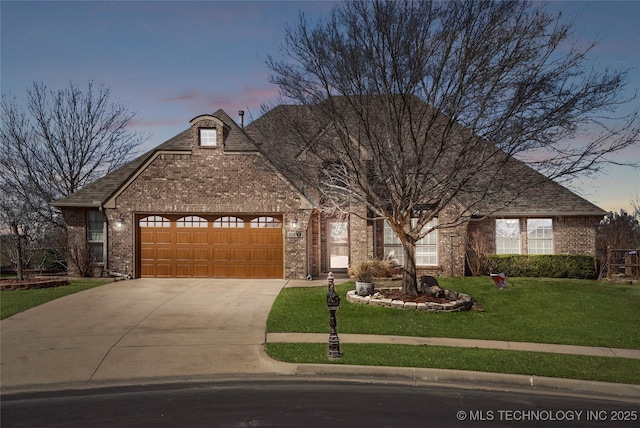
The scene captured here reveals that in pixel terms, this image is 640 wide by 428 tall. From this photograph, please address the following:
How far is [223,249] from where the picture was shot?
19938 millimetres

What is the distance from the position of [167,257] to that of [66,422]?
46.2 ft

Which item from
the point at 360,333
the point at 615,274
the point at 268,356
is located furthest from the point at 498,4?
the point at 615,274

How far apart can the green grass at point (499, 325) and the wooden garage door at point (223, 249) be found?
3.32 m

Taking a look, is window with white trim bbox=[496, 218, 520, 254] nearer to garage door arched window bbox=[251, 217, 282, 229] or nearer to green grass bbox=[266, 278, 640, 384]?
green grass bbox=[266, 278, 640, 384]

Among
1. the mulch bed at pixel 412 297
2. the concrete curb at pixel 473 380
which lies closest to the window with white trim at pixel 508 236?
the mulch bed at pixel 412 297

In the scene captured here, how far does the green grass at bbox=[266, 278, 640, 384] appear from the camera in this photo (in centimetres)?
859

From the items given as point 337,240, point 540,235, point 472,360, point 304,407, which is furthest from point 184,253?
point 540,235

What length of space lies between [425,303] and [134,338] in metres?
7.34

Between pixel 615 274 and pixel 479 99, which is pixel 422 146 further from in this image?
pixel 615 274

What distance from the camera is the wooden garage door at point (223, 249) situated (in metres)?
19.9

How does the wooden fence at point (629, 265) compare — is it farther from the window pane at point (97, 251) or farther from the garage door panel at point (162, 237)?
the window pane at point (97, 251)

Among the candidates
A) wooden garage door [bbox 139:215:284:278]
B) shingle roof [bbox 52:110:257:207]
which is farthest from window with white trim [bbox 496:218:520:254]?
shingle roof [bbox 52:110:257:207]

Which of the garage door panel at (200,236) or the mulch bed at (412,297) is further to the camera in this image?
the garage door panel at (200,236)

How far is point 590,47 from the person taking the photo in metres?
13.0
